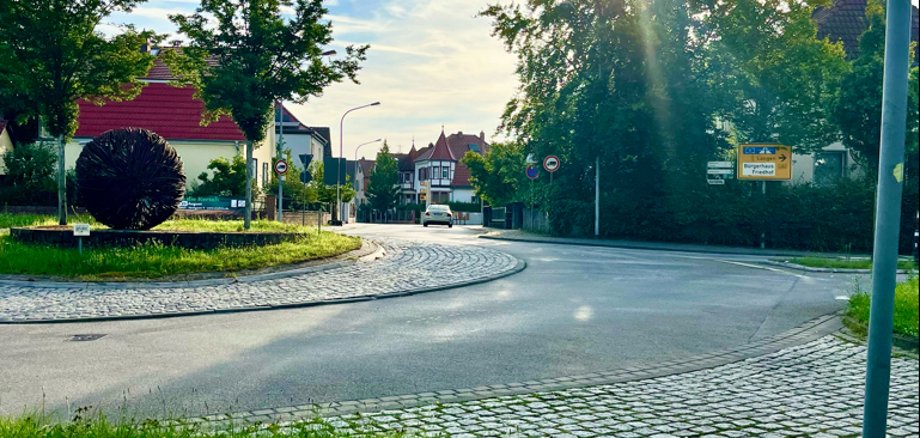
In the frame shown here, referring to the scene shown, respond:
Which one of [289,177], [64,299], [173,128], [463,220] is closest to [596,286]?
[64,299]

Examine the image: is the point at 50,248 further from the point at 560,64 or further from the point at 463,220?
the point at 463,220

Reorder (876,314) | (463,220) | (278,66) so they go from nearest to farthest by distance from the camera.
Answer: (876,314) < (278,66) < (463,220)

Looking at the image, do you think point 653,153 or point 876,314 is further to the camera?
point 653,153

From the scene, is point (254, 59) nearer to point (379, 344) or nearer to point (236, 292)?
point (236, 292)

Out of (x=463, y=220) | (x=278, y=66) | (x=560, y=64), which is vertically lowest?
(x=463, y=220)

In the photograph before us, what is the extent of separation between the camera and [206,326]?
9461 millimetres

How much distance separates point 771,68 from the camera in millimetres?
28328

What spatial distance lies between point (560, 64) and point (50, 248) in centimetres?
2144

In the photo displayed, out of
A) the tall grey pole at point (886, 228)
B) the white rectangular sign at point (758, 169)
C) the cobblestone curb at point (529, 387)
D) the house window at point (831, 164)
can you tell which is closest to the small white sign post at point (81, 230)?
the cobblestone curb at point (529, 387)

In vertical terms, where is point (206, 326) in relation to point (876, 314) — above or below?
below

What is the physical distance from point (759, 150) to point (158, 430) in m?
26.1

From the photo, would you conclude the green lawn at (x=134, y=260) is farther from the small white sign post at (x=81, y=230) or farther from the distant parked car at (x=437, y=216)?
the distant parked car at (x=437, y=216)

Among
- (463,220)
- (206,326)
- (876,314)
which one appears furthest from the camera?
(463,220)

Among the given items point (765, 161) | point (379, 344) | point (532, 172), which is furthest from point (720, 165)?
point (379, 344)
